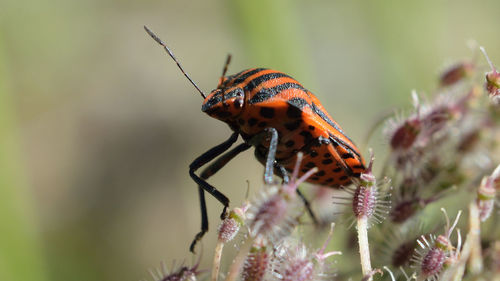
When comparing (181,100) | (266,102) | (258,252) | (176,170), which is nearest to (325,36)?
(181,100)

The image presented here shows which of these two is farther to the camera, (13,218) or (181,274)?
(13,218)

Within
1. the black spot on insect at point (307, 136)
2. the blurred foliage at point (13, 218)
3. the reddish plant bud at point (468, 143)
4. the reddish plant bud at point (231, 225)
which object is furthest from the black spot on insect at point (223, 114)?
the blurred foliage at point (13, 218)

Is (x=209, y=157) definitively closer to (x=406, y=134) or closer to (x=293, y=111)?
(x=293, y=111)

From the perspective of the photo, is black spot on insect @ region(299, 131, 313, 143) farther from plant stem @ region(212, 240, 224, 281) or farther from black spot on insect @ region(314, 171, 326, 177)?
plant stem @ region(212, 240, 224, 281)

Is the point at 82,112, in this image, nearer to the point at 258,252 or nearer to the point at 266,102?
the point at 266,102

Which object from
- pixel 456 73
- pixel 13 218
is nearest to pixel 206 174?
pixel 456 73

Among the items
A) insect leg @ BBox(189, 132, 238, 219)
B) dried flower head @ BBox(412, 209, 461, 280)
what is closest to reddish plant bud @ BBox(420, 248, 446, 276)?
dried flower head @ BBox(412, 209, 461, 280)
